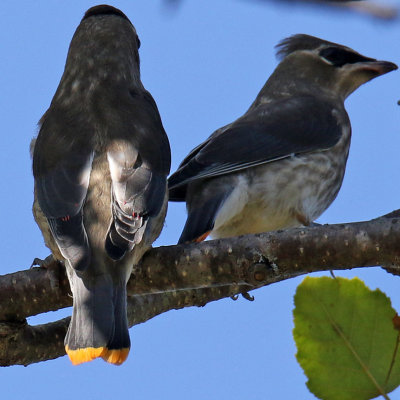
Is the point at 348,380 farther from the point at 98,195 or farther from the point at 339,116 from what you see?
the point at 339,116

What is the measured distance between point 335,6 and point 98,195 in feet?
6.63

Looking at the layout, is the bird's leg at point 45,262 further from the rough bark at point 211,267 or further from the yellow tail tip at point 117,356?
the yellow tail tip at point 117,356

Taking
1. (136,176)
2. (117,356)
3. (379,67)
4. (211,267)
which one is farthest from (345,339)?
(379,67)

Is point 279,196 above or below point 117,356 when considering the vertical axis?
below

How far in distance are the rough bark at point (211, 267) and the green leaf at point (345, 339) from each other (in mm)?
848

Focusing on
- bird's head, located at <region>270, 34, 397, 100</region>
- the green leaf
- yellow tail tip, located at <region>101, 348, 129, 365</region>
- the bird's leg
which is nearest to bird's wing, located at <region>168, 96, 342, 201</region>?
bird's head, located at <region>270, 34, 397, 100</region>

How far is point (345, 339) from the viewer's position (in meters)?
2.26

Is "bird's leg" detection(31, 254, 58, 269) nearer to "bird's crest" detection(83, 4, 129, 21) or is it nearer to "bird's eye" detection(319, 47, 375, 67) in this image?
"bird's crest" detection(83, 4, 129, 21)

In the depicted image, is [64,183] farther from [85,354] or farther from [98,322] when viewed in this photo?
[85,354]

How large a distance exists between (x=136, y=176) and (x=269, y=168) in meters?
1.63

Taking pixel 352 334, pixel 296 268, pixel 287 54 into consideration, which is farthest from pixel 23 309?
pixel 287 54

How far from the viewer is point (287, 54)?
6.73 metres

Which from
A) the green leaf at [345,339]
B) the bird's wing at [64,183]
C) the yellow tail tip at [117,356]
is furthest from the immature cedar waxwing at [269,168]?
the green leaf at [345,339]

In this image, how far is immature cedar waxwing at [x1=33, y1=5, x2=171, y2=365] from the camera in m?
3.45
